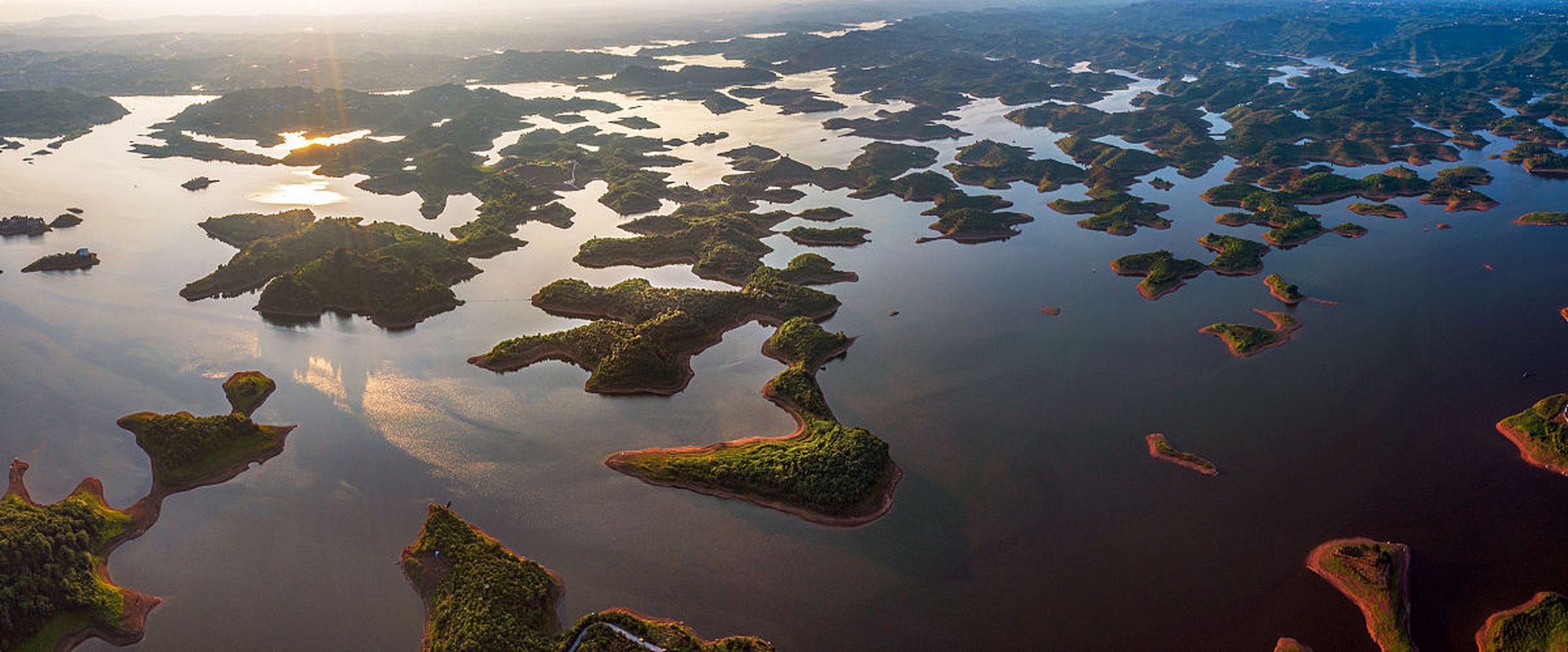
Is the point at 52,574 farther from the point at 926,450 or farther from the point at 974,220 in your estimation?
the point at 974,220

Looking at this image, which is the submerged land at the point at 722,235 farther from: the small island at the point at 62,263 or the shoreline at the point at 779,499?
the small island at the point at 62,263

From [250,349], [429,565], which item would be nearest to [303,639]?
[429,565]

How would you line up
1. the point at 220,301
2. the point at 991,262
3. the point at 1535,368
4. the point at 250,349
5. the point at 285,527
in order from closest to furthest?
the point at 285,527 → the point at 1535,368 → the point at 250,349 → the point at 220,301 → the point at 991,262

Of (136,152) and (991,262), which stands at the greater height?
(136,152)

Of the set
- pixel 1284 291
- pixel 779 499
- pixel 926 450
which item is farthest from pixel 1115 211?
pixel 779 499

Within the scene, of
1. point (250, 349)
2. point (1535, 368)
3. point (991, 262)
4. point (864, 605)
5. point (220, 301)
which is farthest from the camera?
point (991, 262)

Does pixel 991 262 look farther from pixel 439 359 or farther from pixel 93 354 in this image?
pixel 93 354

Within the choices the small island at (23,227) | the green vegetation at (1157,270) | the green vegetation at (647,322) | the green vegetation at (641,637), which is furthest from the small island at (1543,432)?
the small island at (23,227)

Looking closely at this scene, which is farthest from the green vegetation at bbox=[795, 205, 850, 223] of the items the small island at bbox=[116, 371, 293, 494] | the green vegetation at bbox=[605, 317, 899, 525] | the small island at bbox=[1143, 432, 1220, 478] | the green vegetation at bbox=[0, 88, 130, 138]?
the green vegetation at bbox=[0, 88, 130, 138]

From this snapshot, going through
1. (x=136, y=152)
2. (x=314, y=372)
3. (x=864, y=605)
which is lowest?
(x=864, y=605)
